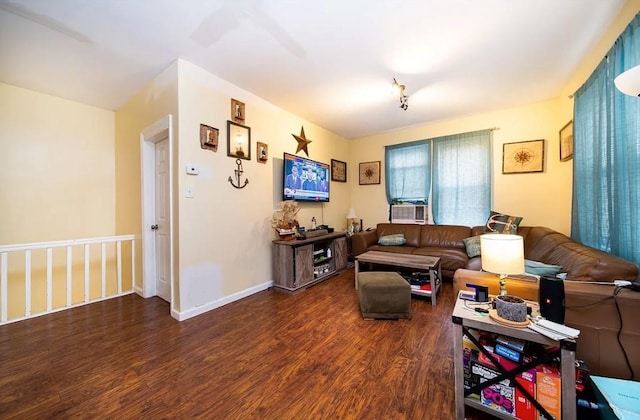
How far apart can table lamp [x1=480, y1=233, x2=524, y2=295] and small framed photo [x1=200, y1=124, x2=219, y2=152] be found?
105 inches

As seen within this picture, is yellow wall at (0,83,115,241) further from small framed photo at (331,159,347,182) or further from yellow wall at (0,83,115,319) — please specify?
small framed photo at (331,159,347,182)

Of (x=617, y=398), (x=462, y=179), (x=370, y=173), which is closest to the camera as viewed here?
(x=617, y=398)

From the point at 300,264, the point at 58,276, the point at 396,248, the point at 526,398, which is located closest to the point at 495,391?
the point at 526,398

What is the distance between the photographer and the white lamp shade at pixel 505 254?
4.17 feet

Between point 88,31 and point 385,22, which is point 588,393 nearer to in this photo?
point 385,22

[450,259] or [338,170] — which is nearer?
[450,259]

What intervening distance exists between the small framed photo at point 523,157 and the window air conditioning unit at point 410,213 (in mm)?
1340

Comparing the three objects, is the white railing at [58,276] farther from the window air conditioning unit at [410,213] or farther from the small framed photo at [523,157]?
the small framed photo at [523,157]

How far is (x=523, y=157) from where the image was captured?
349 centimetres

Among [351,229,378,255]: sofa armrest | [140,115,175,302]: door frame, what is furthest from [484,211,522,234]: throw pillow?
[140,115,175,302]: door frame

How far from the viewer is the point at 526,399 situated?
3.66 ft

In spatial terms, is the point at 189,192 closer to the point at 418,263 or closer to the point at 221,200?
the point at 221,200

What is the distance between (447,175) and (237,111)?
351 cm

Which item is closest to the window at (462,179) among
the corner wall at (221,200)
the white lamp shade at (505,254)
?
the corner wall at (221,200)
